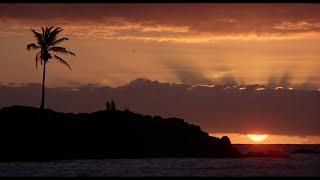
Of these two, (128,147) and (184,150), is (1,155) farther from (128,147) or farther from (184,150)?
(184,150)

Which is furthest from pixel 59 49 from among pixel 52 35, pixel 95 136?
pixel 95 136

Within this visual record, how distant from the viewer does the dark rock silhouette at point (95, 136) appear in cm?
5147

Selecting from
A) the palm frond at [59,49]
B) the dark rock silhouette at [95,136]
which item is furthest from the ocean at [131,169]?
the palm frond at [59,49]

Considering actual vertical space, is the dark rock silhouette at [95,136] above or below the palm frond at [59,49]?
below

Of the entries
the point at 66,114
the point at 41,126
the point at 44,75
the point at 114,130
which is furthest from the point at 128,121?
the point at 44,75

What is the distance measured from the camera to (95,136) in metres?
56.8

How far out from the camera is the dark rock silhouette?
169 feet

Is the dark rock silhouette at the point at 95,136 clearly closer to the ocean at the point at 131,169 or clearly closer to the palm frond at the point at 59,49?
the ocean at the point at 131,169

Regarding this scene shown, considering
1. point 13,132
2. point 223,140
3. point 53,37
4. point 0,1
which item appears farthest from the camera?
point 223,140

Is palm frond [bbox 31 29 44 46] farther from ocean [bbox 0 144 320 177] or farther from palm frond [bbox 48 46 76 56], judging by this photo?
ocean [bbox 0 144 320 177]

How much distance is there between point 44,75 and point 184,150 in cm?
2957

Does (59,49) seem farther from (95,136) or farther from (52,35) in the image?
(95,136)

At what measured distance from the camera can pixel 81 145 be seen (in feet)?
189

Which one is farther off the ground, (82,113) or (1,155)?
(82,113)
